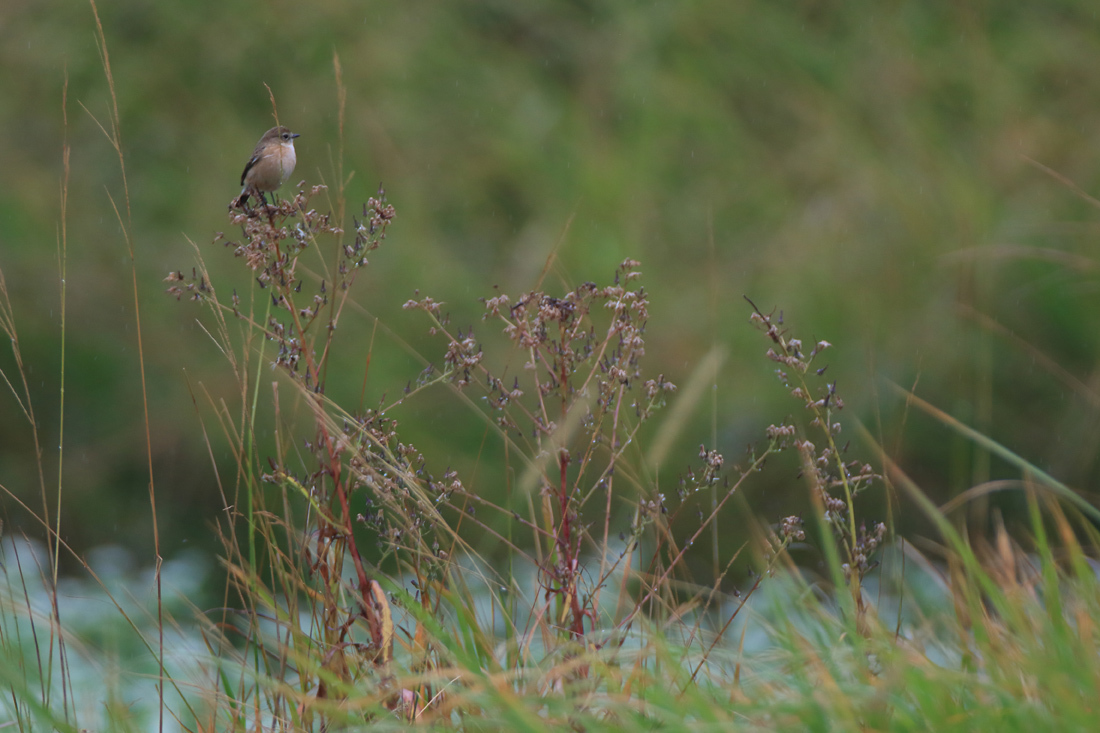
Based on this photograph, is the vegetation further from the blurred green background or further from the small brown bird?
the small brown bird

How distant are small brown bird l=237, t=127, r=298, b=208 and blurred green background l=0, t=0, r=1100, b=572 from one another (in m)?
2.04

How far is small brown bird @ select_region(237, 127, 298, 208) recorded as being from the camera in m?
1.66

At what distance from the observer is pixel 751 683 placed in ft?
3.78

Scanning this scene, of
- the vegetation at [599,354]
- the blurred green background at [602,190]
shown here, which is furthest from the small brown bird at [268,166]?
the blurred green background at [602,190]

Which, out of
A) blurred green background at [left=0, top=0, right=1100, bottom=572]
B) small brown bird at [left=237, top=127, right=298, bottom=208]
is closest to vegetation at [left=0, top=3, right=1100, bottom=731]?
blurred green background at [left=0, top=0, right=1100, bottom=572]

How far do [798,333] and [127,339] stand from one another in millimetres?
2622

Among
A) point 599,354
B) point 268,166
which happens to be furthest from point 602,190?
point 599,354

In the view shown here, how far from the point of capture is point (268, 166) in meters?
1.67

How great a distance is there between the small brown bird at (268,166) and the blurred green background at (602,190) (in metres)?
2.04

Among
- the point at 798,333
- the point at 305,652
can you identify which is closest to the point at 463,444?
the point at 798,333

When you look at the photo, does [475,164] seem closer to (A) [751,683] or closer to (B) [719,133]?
(B) [719,133]

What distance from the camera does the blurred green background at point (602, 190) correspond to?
3977 mm

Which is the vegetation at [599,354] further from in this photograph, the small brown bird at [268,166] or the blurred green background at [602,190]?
the small brown bird at [268,166]

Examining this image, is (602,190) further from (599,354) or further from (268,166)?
(599,354)
